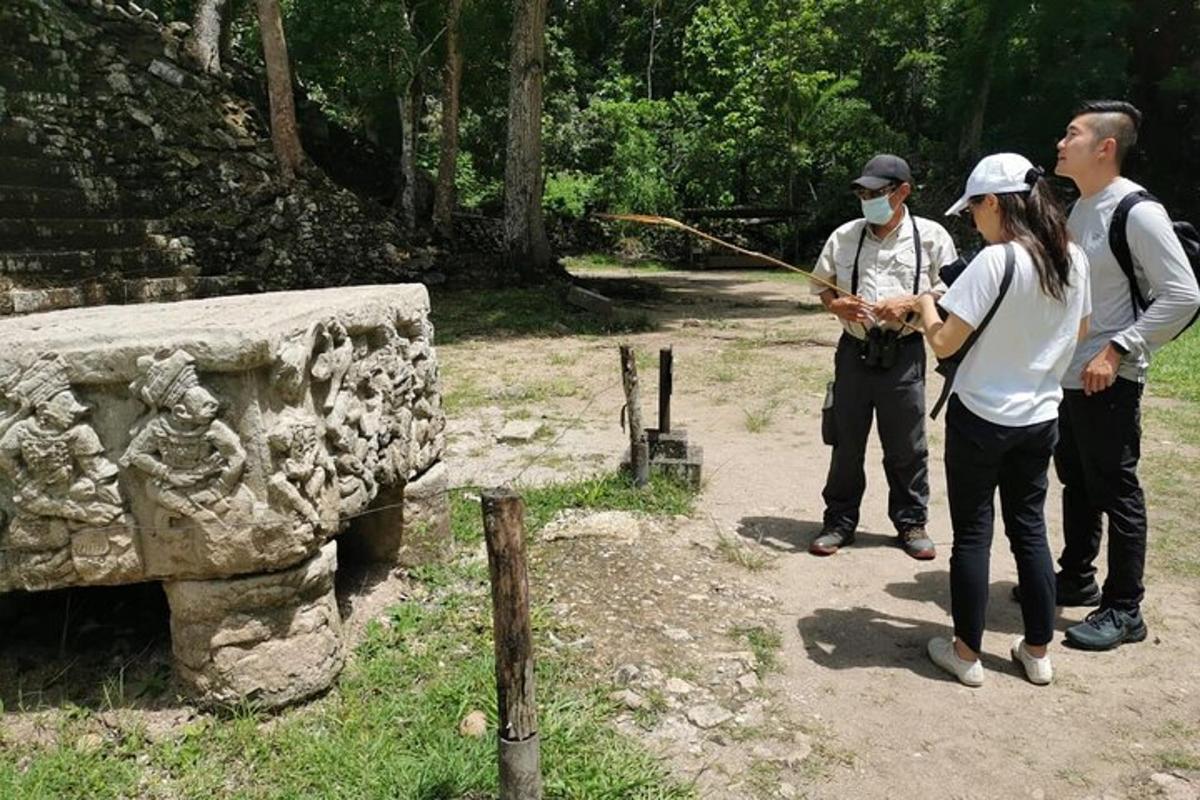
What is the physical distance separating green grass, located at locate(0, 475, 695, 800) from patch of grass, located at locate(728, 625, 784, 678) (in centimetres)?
66

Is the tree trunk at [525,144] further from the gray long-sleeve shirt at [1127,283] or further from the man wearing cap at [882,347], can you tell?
the gray long-sleeve shirt at [1127,283]

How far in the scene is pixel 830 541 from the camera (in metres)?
4.35

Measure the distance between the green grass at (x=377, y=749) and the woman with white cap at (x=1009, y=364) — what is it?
135cm

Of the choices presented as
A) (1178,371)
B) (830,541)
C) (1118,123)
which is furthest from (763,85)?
(1118,123)

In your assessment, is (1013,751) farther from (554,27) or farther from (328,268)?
(554,27)

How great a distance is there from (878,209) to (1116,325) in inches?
42.7

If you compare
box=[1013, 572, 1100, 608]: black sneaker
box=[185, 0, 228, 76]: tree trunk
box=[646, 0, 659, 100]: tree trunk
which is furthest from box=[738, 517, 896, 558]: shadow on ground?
box=[646, 0, 659, 100]: tree trunk

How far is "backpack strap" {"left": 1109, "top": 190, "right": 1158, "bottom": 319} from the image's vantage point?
3137 millimetres

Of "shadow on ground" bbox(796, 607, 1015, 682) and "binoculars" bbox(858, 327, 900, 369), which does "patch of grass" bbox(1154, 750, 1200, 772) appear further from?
"binoculars" bbox(858, 327, 900, 369)

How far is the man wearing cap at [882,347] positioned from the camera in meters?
3.90

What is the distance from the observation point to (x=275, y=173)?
12.8m

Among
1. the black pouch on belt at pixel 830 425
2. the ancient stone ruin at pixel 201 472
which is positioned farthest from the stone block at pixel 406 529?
the black pouch on belt at pixel 830 425

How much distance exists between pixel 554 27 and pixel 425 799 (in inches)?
839

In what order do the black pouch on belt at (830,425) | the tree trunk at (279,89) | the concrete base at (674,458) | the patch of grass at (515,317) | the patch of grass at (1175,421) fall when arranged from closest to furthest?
the black pouch on belt at (830,425) → the concrete base at (674,458) → the patch of grass at (1175,421) → the patch of grass at (515,317) → the tree trunk at (279,89)
